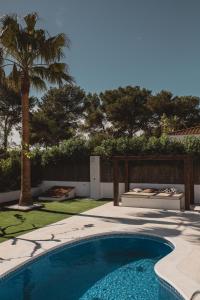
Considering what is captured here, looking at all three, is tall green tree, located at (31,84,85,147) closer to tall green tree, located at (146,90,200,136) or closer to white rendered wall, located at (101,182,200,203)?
tall green tree, located at (146,90,200,136)

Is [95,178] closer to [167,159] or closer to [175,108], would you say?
[167,159]

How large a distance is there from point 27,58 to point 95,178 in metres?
9.07

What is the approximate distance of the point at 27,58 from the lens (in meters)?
16.6

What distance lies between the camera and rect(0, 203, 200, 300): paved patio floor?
325 inches

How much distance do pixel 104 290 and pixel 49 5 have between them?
12.4 metres

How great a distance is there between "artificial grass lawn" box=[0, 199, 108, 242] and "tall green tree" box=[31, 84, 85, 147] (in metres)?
20.6

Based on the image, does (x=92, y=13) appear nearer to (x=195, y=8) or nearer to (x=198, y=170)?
(x=195, y=8)

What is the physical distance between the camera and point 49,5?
1404 cm

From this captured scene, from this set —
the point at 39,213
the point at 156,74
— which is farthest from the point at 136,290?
the point at 156,74

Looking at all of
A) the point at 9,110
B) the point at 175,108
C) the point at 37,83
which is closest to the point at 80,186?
the point at 37,83

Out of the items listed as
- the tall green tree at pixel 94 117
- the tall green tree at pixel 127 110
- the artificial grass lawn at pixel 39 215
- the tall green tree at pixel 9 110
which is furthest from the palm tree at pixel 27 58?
the tall green tree at pixel 94 117

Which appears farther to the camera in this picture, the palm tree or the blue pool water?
the palm tree

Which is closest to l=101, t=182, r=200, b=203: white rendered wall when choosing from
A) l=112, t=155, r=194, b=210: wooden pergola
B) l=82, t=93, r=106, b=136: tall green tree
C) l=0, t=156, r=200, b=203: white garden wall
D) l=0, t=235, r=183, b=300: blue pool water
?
l=0, t=156, r=200, b=203: white garden wall

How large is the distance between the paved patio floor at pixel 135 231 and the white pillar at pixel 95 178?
3509 millimetres
